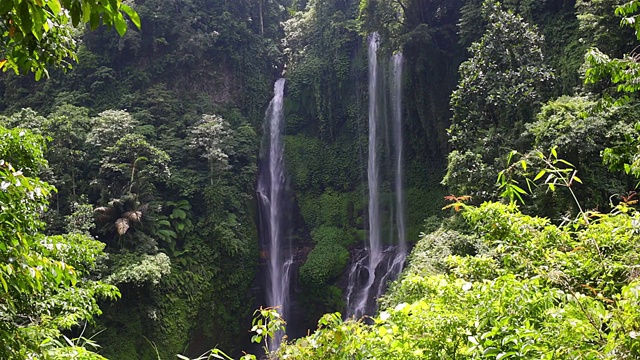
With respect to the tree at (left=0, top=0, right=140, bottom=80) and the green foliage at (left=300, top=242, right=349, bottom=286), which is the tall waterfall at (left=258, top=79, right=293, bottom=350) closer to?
the green foliage at (left=300, top=242, right=349, bottom=286)

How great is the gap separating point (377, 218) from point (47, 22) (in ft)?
48.0

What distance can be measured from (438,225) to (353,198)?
242 inches

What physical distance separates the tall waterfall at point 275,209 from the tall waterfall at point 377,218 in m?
2.46

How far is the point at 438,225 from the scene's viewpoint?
443 inches

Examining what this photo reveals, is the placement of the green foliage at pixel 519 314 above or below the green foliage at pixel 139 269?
above

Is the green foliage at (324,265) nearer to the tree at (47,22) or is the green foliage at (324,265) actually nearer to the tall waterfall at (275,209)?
the tall waterfall at (275,209)

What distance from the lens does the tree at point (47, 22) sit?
1578 millimetres

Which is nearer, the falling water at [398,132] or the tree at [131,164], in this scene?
the tree at [131,164]

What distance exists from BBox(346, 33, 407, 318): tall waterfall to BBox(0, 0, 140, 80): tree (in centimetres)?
1218

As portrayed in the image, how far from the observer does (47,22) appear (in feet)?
6.52

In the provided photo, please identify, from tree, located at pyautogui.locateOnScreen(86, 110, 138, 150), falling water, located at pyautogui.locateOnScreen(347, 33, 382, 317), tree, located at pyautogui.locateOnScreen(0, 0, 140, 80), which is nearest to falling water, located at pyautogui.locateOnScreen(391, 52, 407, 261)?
falling water, located at pyautogui.locateOnScreen(347, 33, 382, 317)

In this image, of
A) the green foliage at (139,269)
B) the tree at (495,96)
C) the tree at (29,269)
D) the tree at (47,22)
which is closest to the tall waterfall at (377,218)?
the tree at (495,96)

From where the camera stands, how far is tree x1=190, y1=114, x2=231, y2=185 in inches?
581

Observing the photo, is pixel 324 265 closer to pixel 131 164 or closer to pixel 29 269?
pixel 131 164
